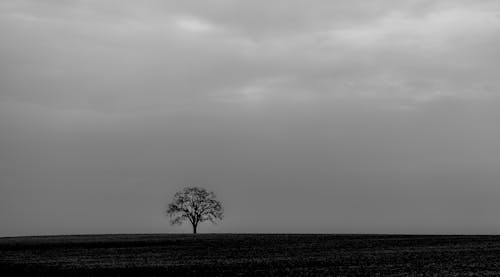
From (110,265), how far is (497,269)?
93.8ft

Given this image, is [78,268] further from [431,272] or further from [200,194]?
[200,194]

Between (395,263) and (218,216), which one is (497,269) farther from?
(218,216)

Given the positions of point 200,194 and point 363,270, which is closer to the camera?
point 363,270

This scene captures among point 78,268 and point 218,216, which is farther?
point 218,216

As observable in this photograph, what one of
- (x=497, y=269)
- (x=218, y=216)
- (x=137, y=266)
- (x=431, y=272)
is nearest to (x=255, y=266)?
(x=137, y=266)

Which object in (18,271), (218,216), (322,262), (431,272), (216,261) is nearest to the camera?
(431,272)

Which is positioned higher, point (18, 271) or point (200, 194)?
point (200, 194)

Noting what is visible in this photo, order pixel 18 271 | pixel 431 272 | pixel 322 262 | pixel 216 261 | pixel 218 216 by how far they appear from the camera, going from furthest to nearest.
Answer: pixel 218 216
pixel 216 261
pixel 322 262
pixel 18 271
pixel 431 272

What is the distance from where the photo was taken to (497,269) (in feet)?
132

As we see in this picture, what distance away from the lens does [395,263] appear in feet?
157

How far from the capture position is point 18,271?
4772 centimetres

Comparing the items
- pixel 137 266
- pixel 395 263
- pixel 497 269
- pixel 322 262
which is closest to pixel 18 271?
pixel 137 266

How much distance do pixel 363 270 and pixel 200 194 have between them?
102 m

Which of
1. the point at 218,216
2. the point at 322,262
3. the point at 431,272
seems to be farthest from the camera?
Answer: the point at 218,216
